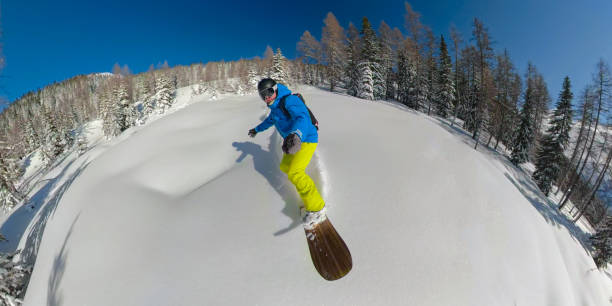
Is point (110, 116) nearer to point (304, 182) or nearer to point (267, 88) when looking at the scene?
point (267, 88)

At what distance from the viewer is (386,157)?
13.4ft

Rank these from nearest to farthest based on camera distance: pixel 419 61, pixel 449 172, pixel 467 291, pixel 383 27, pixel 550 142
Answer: pixel 467 291, pixel 449 172, pixel 550 142, pixel 419 61, pixel 383 27

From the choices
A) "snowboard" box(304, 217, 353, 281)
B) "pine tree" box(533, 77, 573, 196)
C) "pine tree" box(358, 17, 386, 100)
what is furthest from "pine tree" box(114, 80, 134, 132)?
"pine tree" box(533, 77, 573, 196)

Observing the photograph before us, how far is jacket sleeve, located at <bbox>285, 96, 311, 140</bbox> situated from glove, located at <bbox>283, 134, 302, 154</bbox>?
80 millimetres

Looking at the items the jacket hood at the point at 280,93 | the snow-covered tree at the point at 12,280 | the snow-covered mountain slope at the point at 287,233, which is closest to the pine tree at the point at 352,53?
the snow-covered mountain slope at the point at 287,233

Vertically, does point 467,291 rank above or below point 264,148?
below

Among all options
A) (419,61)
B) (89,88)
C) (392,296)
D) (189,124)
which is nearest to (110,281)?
(392,296)

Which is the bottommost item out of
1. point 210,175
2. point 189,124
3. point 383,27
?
point 210,175

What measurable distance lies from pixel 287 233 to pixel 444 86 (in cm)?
3859

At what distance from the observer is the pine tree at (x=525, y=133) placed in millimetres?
22967

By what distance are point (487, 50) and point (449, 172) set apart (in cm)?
2665

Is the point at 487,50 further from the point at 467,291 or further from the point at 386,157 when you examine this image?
the point at 467,291

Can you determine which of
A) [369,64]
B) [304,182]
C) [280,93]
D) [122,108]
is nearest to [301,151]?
[304,182]

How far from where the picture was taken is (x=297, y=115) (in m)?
2.91
